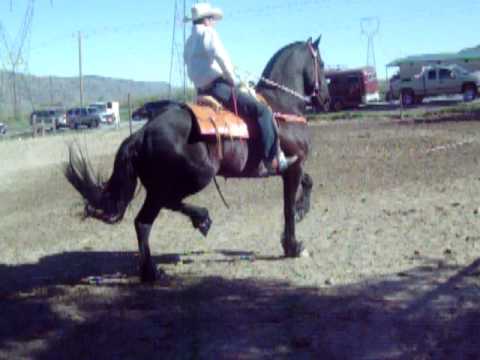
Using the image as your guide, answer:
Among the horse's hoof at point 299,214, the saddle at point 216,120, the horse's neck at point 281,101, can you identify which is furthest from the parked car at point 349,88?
the saddle at point 216,120

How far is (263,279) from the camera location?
24.6 ft

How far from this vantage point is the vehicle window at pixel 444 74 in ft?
148

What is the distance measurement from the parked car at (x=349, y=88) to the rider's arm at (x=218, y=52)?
40210 millimetres

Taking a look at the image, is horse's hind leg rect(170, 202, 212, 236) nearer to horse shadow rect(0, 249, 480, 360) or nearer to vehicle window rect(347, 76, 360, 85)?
horse shadow rect(0, 249, 480, 360)

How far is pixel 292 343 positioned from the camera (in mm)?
5531

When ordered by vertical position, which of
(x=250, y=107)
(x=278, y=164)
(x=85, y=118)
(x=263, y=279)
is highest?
(x=250, y=107)

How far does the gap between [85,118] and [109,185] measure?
5149 cm

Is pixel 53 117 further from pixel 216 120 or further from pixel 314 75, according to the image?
pixel 216 120

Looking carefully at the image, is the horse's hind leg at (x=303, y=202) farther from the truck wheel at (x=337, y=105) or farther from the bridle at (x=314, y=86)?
the truck wheel at (x=337, y=105)

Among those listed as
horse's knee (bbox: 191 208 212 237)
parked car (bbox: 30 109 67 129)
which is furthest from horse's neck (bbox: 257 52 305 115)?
parked car (bbox: 30 109 67 129)

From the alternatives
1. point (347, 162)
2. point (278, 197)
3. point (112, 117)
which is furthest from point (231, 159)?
point (112, 117)

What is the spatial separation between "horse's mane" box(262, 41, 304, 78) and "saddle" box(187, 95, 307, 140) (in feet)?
3.33

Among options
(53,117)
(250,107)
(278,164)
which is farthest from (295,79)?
(53,117)

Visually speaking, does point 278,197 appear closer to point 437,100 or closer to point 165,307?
point 165,307
